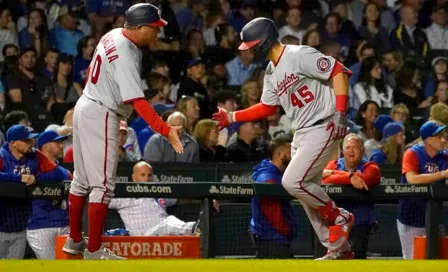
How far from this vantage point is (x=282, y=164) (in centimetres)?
1070

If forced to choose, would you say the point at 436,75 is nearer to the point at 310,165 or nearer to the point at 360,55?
the point at 360,55

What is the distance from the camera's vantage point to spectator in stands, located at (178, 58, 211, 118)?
15102mm

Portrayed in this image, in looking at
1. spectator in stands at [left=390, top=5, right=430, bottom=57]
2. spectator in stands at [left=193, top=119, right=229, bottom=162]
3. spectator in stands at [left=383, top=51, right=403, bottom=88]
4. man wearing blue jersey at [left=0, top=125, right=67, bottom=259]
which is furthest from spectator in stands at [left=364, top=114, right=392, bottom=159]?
man wearing blue jersey at [left=0, top=125, right=67, bottom=259]

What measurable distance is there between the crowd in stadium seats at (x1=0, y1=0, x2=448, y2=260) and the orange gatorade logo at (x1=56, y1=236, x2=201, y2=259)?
7.98 ft

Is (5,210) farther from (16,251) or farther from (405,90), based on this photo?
(405,90)

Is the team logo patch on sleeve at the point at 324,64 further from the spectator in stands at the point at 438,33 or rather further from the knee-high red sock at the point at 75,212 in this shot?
the spectator in stands at the point at 438,33

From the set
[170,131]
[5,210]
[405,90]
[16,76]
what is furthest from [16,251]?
[405,90]

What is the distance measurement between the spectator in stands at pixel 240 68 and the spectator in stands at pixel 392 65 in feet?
5.89

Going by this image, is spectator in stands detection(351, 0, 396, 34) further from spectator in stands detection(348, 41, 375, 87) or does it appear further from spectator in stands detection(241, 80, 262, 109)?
spectator in stands detection(241, 80, 262, 109)

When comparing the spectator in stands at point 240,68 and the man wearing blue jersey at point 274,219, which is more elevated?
the spectator in stands at point 240,68

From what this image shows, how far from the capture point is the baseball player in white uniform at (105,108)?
9000 millimetres

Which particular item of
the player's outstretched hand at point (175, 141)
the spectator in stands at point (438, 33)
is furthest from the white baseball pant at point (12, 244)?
the spectator in stands at point (438, 33)

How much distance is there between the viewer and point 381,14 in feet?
58.1
